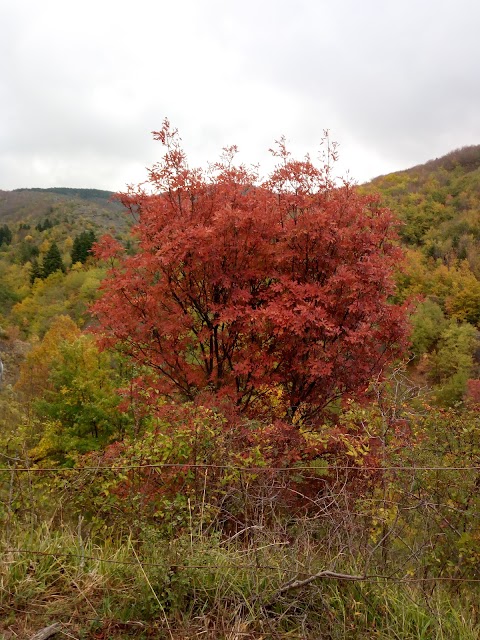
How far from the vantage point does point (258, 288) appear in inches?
257

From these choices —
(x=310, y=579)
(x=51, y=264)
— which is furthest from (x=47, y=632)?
(x=51, y=264)

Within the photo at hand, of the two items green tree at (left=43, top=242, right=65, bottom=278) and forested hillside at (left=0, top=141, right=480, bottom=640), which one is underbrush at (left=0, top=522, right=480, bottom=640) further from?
green tree at (left=43, top=242, right=65, bottom=278)

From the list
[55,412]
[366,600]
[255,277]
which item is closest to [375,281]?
[255,277]

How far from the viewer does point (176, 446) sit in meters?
4.36

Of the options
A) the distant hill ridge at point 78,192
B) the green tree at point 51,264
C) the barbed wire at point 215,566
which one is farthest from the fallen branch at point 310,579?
the distant hill ridge at point 78,192

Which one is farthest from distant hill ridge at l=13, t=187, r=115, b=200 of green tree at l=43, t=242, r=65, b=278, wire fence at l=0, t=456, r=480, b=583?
wire fence at l=0, t=456, r=480, b=583

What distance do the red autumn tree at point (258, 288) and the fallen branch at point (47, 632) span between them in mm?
3791

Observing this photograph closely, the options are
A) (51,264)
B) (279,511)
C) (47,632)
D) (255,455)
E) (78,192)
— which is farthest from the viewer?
(78,192)

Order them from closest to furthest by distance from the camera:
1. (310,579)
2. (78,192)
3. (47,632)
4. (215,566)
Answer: (47,632) < (310,579) < (215,566) < (78,192)

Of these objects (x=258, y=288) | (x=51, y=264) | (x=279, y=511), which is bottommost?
(x=279, y=511)

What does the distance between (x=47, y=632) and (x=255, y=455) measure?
2351mm

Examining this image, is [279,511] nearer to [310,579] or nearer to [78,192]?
[310,579]

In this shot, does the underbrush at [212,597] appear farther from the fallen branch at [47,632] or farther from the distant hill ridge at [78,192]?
the distant hill ridge at [78,192]

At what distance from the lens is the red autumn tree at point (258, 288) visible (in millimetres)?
5891
